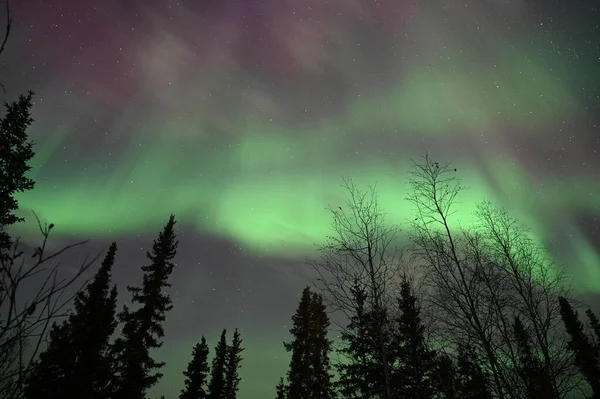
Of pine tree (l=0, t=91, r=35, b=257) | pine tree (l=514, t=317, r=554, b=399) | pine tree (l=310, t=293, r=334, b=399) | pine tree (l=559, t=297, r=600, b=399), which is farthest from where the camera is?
pine tree (l=559, t=297, r=600, b=399)

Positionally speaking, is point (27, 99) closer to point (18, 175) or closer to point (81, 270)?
point (18, 175)

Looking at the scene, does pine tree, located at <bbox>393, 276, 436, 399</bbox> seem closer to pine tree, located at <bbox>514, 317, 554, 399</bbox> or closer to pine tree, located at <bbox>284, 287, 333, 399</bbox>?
pine tree, located at <bbox>514, 317, 554, 399</bbox>

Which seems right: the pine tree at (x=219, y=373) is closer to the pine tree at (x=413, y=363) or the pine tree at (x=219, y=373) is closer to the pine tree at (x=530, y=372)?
the pine tree at (x=413, y=363)

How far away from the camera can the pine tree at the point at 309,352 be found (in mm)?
24609

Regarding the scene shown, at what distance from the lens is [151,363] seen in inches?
809

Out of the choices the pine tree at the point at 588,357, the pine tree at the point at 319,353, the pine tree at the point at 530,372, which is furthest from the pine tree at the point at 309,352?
the pine tree at the point at 588,357

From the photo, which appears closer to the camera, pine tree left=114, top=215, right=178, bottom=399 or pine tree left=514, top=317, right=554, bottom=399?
pine tree left=514, top=317, right=554, bottom=399

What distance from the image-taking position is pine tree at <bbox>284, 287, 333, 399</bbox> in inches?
969

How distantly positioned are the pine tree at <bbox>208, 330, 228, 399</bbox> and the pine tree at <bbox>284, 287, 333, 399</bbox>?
12778mm

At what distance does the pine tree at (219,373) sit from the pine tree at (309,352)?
12.8 meters

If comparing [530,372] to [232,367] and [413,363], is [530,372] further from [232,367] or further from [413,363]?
[232,367]

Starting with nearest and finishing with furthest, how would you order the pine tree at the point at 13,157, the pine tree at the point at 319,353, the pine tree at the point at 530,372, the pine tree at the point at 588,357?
the pine tree at the point at 530,372
the pine tree at the point at 13,157
the pine tree at the point at 319,353
the pine tree at the point at 588,357

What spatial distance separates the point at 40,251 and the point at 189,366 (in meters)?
37.7

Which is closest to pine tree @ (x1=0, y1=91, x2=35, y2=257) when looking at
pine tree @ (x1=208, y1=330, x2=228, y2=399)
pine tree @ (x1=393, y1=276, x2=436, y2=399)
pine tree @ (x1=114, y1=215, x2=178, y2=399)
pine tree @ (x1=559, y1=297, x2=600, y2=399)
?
pine tree @ (x1=114, y1=215, x2=178, y2=399)
